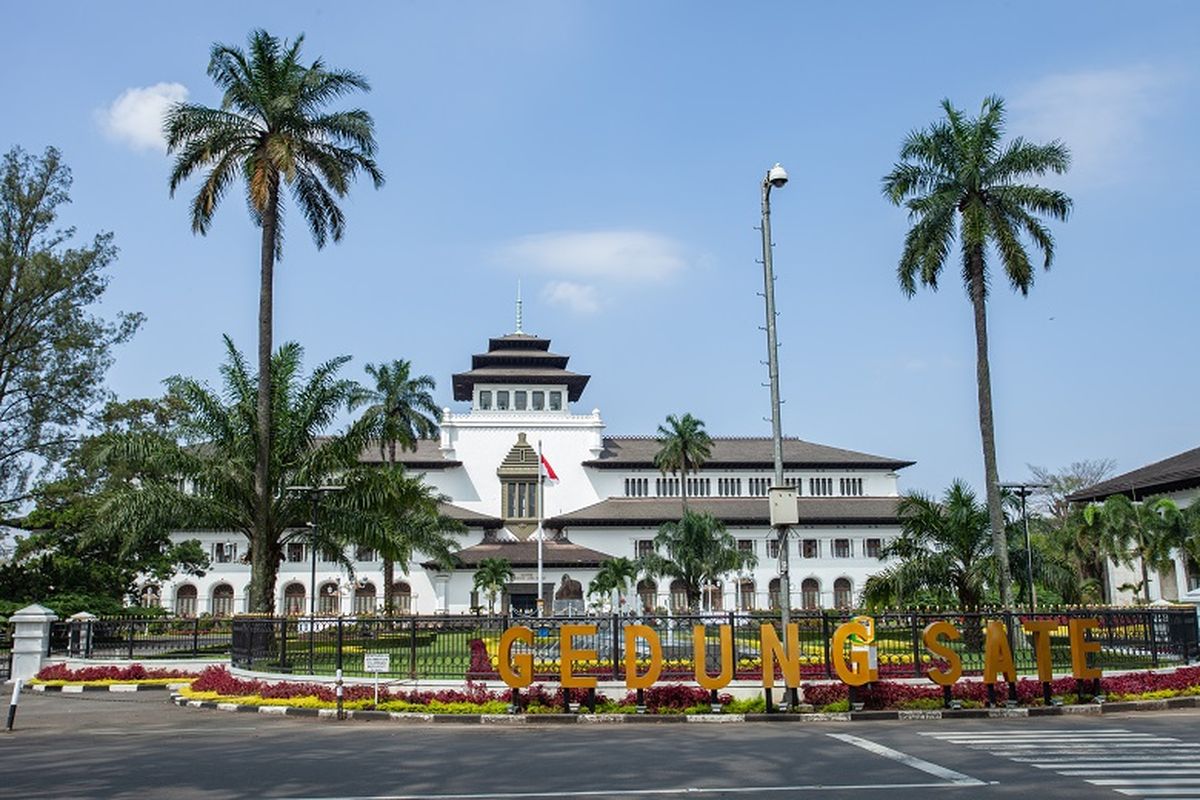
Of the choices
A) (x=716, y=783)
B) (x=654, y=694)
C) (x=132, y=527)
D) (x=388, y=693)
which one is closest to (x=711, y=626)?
(x=654, y=694)

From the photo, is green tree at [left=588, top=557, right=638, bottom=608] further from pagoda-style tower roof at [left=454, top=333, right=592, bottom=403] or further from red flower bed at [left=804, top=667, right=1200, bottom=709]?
red flower bed at [left=804, top=667, right=1200, bottom=709]

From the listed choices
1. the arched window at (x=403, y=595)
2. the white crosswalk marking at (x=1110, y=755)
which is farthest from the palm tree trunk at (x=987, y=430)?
the arched window at (x=403, y=595)

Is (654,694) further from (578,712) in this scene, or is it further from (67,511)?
(67,511)

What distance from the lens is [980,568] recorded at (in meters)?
33.5

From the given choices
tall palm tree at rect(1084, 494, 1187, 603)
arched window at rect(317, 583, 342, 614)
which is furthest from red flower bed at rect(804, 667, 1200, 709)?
arched window at rect(317, 583, 342, 614)

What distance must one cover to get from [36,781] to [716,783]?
8.30m

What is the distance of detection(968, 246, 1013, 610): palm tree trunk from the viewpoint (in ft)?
106

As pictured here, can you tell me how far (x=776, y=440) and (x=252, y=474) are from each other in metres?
18.5

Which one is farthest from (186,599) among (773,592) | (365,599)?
(773,592)

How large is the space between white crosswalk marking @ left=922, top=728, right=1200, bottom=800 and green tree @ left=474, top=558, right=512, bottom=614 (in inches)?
1988

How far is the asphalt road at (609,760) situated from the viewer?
463 inches

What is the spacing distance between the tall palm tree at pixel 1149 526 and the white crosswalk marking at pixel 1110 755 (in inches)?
1477

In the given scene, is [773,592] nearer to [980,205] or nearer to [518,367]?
[518,367]

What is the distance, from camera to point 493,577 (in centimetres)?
6550
